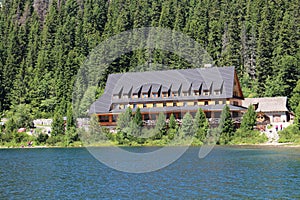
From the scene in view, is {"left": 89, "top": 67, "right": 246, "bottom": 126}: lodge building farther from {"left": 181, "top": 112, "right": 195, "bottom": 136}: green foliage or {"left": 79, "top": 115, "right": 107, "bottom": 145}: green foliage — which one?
{"left": 181, "top": 112, "right": 195, "bottom": 136}: green foliage

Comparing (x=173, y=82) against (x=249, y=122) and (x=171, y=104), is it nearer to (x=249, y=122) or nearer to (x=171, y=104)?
(x=171, y=104)

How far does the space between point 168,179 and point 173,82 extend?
45.3 m

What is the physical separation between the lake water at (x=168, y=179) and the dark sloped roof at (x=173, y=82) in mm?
28591

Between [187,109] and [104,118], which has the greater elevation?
[187,109]

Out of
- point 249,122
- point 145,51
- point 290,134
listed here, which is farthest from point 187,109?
point 145,51

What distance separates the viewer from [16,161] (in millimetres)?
47906

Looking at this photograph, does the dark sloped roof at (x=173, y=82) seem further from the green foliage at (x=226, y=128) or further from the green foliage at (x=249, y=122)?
the green foliage at (x=226, y=128)

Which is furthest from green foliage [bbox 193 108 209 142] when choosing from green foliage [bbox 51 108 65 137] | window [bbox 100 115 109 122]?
green foliage [bbox 51 108 65 137]

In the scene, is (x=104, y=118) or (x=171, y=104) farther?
(x=104, y=118)

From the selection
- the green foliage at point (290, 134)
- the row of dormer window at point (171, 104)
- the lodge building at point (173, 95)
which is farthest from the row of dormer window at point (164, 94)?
the green foliage at point (290, 134)

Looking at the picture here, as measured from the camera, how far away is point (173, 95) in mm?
75500

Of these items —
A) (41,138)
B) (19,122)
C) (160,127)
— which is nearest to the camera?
(160,127)

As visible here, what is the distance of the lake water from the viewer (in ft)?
90.7

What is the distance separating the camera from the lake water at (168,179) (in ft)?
90.7
